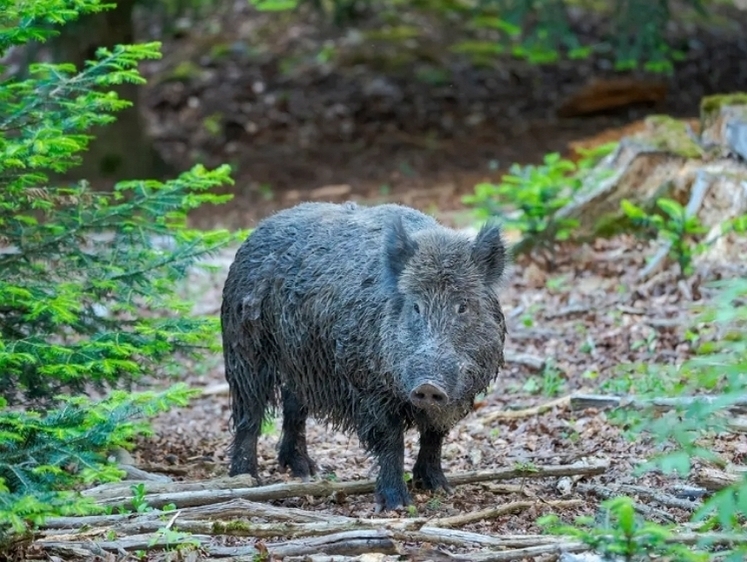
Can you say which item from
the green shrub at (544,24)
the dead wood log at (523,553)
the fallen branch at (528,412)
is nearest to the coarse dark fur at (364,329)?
the dead wood log at (523,553)

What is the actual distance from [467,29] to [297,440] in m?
13.9

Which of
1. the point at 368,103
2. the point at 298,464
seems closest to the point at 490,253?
the point at 298,464

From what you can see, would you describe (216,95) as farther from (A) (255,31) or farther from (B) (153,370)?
(B) (153,370)

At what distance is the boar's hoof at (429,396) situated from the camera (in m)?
5.12

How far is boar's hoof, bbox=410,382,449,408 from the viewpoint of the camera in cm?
512

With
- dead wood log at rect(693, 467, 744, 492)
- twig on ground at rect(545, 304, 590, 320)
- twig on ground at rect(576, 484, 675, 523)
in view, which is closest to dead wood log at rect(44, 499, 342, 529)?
twig on ground at rect(576, 484, 675, 523)

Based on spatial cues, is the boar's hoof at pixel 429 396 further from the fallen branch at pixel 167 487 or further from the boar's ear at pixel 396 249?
the fallen branch at pixel 167 487

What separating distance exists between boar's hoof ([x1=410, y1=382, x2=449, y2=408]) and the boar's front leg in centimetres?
61

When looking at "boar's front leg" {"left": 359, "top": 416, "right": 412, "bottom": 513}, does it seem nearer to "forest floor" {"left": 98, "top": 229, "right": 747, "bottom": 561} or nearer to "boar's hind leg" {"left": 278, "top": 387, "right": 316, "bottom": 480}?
"forest floor" {"left": 98, "top": 229, "right": 747, "bottom": 561}

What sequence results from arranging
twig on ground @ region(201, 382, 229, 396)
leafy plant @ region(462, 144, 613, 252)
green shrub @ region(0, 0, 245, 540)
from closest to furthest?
green shrub @ region(0, 0, 245, 540) < twig on ground @ region(201, 382, 229, 396) < leafy plant @ region(462, 144, 613, 252)

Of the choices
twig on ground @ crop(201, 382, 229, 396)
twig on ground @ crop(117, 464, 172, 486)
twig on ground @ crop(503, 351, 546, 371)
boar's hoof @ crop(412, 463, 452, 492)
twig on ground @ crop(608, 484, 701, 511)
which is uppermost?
twig on ground @ crop(608, 484, 701, 511)

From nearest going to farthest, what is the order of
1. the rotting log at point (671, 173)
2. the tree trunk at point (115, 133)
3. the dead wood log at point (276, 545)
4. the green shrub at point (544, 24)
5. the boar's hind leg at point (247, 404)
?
the dead wood log at point (276, 545)
the boar's hind leg at point (247, 404)
the rotting log at point (671, 173)
the green shrub at point (544, 24)
the tree trunk at point (115, 133)

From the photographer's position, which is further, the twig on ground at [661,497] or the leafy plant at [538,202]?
the leafy plant at [538,202]

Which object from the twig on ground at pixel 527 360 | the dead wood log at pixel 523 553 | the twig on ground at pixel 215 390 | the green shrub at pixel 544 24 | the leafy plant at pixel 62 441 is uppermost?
the green shrub at pixel 544 24
